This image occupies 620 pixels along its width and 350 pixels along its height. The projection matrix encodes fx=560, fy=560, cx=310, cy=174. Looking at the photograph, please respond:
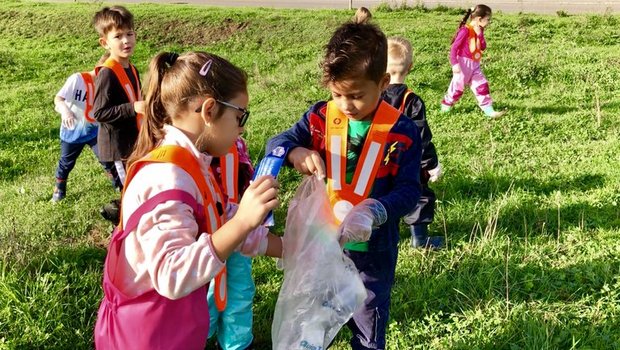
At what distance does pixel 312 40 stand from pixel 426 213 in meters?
9.72

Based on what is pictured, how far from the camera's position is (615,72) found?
862cm

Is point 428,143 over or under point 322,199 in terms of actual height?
under

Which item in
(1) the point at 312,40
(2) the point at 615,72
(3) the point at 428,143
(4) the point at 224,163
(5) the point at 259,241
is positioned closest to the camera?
(5) the point at 259,241

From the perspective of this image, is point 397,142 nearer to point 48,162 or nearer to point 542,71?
point 48,162

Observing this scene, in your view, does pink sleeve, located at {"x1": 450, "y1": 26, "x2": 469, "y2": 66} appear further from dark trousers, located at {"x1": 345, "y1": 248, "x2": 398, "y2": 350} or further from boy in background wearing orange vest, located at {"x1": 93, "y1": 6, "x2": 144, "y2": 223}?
dark trousers, located at {"x1": 345, "y1": 248, "x2": 398, "y2": 350}

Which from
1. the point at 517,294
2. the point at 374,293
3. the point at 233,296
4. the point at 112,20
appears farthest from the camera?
the point at 112,20

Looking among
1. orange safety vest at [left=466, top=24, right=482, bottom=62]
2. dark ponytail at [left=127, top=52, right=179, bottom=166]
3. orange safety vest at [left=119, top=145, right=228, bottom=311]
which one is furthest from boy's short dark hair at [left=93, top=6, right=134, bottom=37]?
orange safety vest at [left=466, top=24, right=482, bottom=62]

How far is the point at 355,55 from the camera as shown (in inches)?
90.7

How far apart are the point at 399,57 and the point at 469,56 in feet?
13.1

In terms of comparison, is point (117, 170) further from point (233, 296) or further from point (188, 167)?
point (188, 167)

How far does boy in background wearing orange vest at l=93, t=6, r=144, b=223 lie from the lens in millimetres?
3992

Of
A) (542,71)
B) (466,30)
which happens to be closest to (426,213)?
(466,30)

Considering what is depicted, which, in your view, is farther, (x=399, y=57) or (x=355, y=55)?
(x=399, y=57)

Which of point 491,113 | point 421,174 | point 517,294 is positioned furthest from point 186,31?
point 517,294
